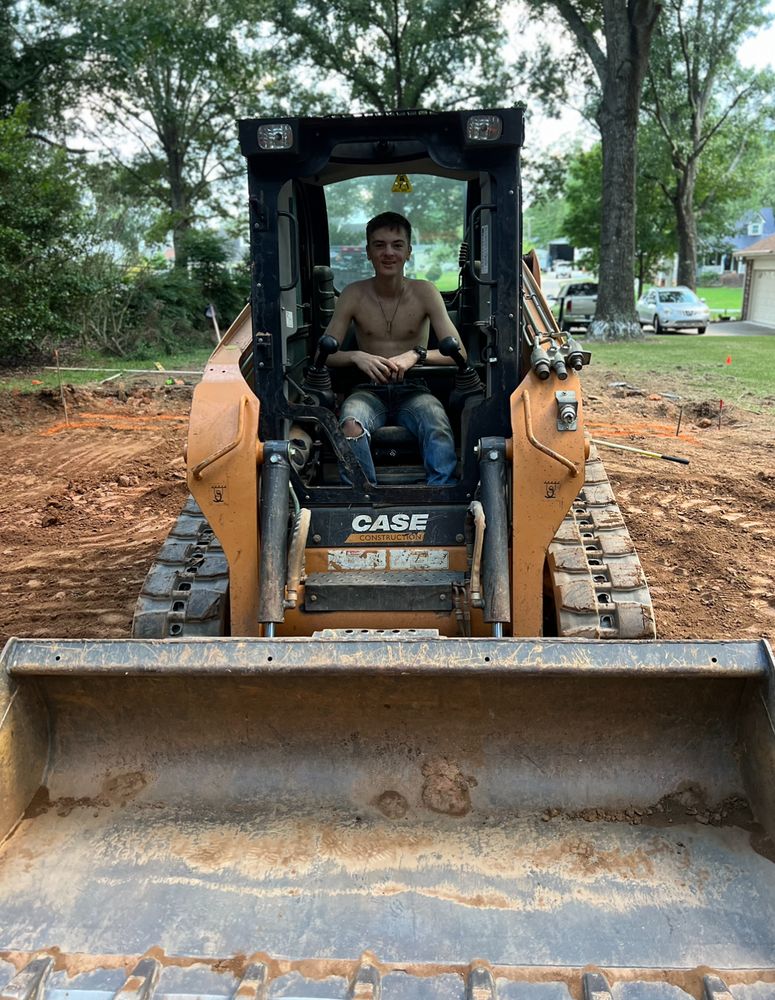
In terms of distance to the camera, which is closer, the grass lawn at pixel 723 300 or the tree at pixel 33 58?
the tree at pixel 33 58

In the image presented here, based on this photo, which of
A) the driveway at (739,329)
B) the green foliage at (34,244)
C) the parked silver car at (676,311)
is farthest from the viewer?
the parked silver car at (676,311)

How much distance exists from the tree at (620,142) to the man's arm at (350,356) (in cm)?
1811

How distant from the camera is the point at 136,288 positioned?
19.8m

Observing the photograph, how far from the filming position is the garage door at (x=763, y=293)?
31.1m

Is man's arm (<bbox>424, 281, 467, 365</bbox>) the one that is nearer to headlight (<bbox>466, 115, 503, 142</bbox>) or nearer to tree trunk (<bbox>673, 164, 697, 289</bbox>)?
headlight (<bbox>466, 115, 503, 142</bbox>)

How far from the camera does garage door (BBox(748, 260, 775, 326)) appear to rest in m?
31.1

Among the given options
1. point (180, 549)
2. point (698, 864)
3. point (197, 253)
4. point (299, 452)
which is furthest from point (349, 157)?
point (197, 253)

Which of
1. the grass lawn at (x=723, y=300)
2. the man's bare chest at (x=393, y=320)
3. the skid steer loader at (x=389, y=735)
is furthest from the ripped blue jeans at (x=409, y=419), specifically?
the grass lawn at (x=723, y=300)

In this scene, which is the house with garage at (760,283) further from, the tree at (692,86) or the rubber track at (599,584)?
the rubber track at (599,584)

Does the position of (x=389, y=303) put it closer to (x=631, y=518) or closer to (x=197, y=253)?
(x=631, y=518)

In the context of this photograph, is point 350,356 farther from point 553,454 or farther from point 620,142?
point 620,142

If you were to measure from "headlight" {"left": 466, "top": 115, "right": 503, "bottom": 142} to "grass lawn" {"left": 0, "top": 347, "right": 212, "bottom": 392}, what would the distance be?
1048cm

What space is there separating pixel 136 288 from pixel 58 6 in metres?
8.84

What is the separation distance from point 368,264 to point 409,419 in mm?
1207
